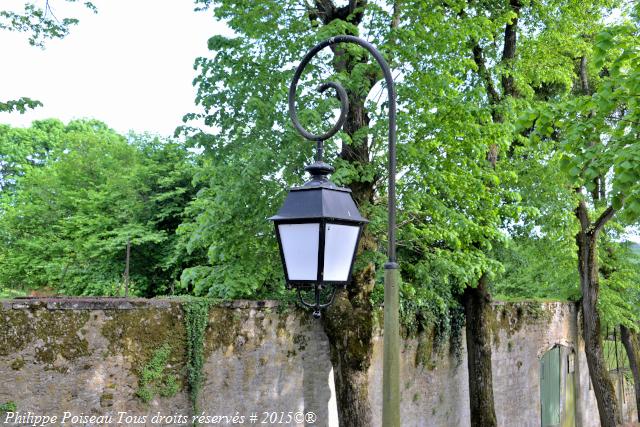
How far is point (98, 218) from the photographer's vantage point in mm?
21922

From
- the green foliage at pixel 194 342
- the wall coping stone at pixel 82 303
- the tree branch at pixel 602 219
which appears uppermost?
the tree branch at pixel 602 219

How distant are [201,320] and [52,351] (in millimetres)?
1857

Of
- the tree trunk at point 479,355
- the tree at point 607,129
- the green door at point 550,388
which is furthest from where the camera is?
the green door at point 550,388

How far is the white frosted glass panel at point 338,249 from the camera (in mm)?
3691

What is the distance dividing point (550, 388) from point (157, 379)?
11.8 meters

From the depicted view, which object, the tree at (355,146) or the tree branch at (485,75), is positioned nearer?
the tree at (355,146)

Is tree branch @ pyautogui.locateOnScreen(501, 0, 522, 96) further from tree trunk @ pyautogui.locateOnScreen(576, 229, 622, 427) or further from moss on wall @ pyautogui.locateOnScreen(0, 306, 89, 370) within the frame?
moss on wall @ pyautogui.locateOnScreen(0, 306, 89, 370)

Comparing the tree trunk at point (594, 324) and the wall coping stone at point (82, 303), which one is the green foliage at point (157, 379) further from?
the tree trunk at point (594, 324)

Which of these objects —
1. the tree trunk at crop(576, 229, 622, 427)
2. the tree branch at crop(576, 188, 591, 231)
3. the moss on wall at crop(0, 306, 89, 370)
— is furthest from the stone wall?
the tree branch at crop(576, 188, 591, 231)

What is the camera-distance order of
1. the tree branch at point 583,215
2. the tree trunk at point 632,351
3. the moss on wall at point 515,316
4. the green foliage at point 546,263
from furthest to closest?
the tree trunk at point 632,351, the moss on wall at point 515,316, the green foliage at point 546,263, the tree branch at point 583,215

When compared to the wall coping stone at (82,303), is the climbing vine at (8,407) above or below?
below

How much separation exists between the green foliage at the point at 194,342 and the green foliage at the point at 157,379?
21 centimetres

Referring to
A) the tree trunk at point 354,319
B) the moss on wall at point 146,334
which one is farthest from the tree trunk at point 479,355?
the moss on wall at point 146,334

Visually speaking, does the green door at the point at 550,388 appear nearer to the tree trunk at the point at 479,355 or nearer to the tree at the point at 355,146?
the tree trunk at the point at 479,355
